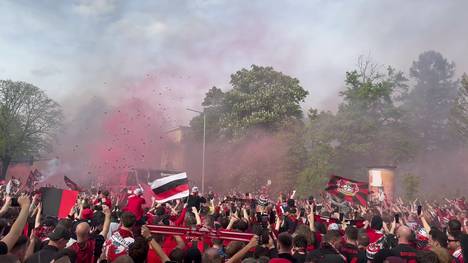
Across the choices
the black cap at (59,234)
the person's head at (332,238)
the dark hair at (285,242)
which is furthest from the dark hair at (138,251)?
the person's head at (332,238)

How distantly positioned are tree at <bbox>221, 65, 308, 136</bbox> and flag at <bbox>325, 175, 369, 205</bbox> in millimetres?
31950

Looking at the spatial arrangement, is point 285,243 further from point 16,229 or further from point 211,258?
point 16,229

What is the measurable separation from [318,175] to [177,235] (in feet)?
110

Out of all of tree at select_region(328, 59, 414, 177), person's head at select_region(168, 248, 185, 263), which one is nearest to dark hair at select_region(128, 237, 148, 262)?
person's head at select_region(168, 248, 185, 263)

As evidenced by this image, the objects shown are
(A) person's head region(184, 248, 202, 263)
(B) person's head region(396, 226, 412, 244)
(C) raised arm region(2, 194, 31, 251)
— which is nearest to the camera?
(C) raised arm region(2, 194, 31, 251)

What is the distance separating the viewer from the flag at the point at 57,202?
10930 millimetres

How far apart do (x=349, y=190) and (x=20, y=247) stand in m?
12.1

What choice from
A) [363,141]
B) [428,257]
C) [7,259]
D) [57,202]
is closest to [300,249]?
[428,257]

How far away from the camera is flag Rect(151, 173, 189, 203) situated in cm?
1150

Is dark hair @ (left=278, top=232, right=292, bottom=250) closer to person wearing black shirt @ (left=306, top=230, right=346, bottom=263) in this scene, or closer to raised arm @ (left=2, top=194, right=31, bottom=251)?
person wearing black shirt @ (left=306, top=230, right=346, bottom=263)

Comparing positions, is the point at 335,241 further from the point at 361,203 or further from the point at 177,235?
the point at 361,203

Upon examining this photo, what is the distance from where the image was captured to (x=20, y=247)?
5434 millimetres

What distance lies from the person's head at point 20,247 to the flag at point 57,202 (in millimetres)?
5674

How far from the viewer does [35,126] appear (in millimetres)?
60219
